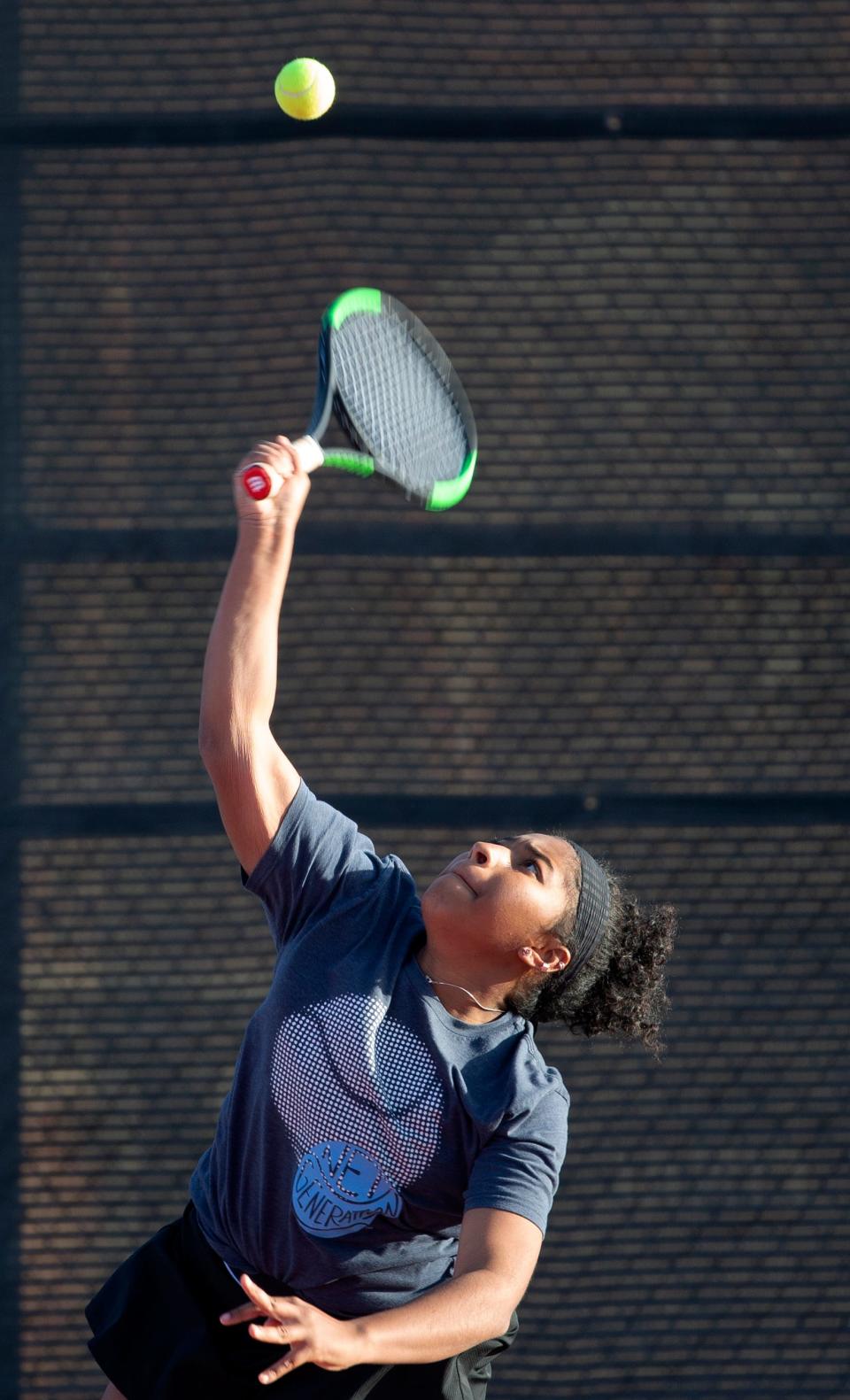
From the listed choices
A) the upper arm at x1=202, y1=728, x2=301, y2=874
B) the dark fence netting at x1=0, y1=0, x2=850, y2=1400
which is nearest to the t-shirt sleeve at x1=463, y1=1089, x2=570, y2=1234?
the upper arm at x1=202, y1=728, x2=301, y2=874

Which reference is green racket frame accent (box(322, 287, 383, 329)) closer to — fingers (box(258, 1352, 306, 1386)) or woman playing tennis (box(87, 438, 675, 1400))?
woman playing tennis (box(87, 438, 675, 1400))

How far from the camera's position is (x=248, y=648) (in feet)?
4.81

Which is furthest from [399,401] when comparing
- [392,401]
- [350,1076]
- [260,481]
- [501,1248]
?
[501,1248]

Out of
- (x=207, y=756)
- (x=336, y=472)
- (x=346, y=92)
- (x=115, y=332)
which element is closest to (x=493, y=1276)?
(x=207, y=756)

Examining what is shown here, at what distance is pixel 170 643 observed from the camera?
104 inches

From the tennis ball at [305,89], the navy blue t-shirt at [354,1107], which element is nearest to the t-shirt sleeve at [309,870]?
the navy blue t-shirt at [354,1107]

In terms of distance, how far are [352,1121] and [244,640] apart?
501 millimetres

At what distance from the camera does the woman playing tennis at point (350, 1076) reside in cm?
148

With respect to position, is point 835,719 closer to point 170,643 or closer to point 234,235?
point 170,643

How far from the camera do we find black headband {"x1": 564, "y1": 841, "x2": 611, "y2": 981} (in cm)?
169

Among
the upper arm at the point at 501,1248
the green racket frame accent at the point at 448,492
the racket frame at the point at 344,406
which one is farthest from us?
the green racket frame accent at the point at 448,492

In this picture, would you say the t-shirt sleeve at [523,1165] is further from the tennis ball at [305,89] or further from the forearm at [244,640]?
the tennis ball at [305,89]

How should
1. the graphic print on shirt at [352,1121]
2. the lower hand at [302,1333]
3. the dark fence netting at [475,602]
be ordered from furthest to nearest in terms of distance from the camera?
the dark fence netting at [475,602]
the graphic print on shirt at [352,1121]
the lower hand at [302,1333]

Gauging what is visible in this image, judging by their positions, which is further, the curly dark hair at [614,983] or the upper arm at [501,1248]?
the curly dark hair at [614,983]
